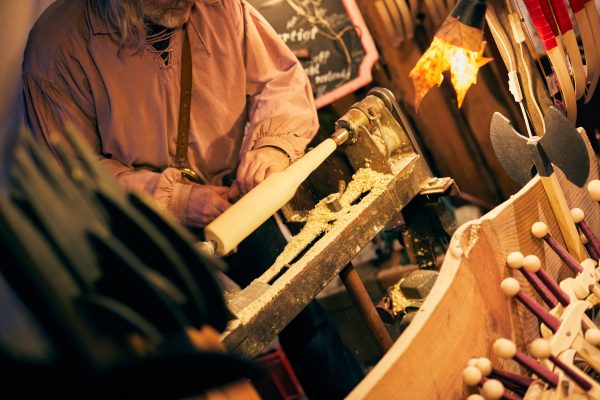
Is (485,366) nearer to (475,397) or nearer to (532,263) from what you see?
(475,397)

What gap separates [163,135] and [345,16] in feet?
6.50

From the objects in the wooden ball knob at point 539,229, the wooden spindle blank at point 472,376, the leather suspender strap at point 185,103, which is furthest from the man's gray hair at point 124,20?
the wooden spindle blank at point 472,376

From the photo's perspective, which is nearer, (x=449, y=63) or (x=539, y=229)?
(x=539, y=229)

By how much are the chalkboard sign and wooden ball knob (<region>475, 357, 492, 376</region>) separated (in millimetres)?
2875

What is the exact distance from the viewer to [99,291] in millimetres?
799

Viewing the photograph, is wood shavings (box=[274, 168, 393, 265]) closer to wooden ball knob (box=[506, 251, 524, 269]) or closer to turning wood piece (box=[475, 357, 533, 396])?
wooden ball knob (box=[506, 251, 524, 269])

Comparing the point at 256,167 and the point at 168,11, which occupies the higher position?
the point at 168,11

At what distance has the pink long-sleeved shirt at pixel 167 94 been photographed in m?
2.22

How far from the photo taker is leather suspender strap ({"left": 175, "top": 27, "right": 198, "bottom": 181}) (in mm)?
2371

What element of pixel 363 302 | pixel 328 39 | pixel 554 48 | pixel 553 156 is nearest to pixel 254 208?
pixel 363 302

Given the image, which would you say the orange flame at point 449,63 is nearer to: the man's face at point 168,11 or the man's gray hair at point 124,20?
the man's face at point 168,11

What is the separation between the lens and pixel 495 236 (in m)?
1.42

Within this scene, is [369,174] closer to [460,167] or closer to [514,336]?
[514,336]

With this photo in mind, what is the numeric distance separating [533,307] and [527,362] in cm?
16
